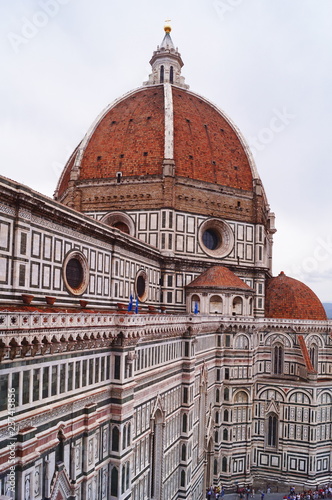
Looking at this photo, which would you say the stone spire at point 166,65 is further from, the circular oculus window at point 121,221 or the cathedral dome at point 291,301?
the cathedral dome at point 291,301

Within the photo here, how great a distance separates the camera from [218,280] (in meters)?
33.9

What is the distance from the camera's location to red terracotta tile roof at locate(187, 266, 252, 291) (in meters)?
33.8

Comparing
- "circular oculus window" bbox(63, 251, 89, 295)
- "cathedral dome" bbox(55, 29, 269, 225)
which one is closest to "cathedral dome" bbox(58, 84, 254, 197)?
"cathedral dome" bbox(55, 29, 269, 225)

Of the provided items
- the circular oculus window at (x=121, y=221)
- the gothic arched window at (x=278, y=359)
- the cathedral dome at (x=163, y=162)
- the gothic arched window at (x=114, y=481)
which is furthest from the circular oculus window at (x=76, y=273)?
the gothic arched window at (x=278, y=359)

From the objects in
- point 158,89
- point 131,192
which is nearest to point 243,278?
point 131,192

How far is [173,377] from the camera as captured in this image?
24.2m

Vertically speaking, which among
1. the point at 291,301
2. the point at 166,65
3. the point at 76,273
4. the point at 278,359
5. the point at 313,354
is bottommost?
the point at 278,359

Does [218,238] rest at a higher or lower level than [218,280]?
higher

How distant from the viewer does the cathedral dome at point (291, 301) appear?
38.1m

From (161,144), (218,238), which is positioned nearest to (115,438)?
(218,238)

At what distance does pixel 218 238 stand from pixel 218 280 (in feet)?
15.9

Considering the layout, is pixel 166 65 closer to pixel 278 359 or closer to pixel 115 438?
pixel 278 359

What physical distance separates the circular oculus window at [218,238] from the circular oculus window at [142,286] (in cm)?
726

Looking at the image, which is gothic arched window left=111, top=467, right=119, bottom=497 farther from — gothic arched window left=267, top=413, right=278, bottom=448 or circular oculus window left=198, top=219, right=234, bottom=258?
gothic arched window left=267, top=413, right=278, bottom=448
